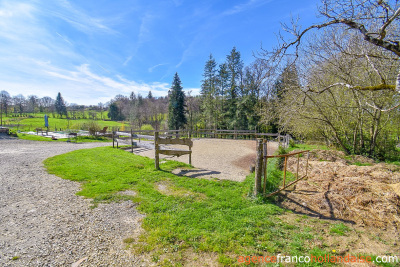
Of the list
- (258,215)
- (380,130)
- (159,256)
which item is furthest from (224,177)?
(380,130)

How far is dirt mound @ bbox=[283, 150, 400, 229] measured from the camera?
11.5 ft

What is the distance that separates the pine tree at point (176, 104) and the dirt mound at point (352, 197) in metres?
26.3

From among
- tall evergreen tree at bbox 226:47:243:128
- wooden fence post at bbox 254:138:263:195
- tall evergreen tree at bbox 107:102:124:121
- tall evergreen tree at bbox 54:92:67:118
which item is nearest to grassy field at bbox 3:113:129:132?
tall evergreen tree at bbox 54:92:67:118

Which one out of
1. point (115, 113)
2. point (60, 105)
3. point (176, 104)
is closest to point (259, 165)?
point (176, 104)

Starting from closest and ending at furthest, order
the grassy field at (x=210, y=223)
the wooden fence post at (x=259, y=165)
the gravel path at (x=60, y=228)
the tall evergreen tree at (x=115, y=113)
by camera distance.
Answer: the gravel path at (x=60, y=228), the grassy field at (x=210, y=223), the wooden fence post at (x=259, y=165), the tall evergreen tree at (x=115, y=113)

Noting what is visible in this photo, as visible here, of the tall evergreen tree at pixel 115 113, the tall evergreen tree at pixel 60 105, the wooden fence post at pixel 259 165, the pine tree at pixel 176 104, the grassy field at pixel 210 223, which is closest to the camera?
the grassy field at pixel 210 223

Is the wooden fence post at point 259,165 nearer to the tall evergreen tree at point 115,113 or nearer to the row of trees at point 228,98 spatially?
the row of trees at point 228,98

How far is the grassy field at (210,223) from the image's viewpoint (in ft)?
8.77

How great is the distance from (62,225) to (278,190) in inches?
205

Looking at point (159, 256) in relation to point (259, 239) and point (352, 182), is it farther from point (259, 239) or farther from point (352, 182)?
point (352, 182)

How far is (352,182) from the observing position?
15.6ft

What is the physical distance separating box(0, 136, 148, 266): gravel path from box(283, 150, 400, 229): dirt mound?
12.8 ft

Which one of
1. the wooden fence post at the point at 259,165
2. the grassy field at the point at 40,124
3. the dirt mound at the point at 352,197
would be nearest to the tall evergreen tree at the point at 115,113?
the grassy field at the point at 40,124

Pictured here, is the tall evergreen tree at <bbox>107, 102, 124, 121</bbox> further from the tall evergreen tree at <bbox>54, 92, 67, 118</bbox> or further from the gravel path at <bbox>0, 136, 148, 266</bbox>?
the gravel path at <bbox>0, 136, 148, 266</bbox>
